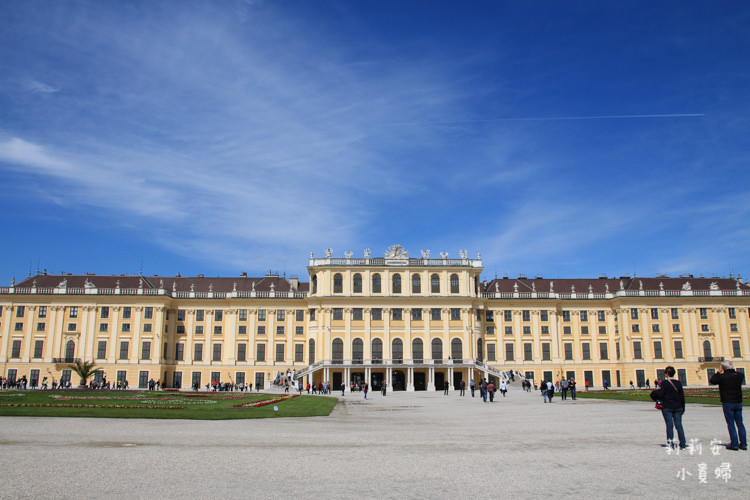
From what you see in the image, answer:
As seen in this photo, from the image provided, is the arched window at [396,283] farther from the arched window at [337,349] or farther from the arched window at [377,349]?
the arched window at [337,349]

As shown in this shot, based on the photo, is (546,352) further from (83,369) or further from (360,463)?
(360,463)

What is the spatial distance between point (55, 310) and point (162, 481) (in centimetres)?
7324

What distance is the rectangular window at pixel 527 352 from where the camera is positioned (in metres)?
78.3

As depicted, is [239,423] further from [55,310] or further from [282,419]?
[55,310]

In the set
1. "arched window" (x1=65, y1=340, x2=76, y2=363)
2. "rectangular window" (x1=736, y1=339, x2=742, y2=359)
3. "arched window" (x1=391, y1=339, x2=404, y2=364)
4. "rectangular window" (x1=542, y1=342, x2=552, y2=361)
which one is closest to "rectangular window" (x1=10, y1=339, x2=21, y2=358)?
"arched window" (x1=65, y1=340, x2=76, y2=363)

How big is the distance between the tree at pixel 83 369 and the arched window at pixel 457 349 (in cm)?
4298

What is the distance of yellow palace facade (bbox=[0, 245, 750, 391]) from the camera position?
7312cm

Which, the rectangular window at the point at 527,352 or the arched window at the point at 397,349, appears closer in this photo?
the arched window at the point at 397,349

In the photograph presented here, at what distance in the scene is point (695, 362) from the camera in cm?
7625

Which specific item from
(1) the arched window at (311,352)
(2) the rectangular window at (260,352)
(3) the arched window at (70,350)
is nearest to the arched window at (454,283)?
(1) the arched window at (311,352)

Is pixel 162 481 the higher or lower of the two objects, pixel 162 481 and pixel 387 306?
the lower

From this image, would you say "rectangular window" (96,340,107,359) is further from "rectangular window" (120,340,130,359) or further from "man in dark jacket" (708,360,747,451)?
"man in dark jacket" (708,360,747,451)

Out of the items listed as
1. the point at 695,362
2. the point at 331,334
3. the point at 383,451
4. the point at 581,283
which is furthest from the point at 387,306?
the point at 383,451

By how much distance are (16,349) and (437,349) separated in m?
52.3
